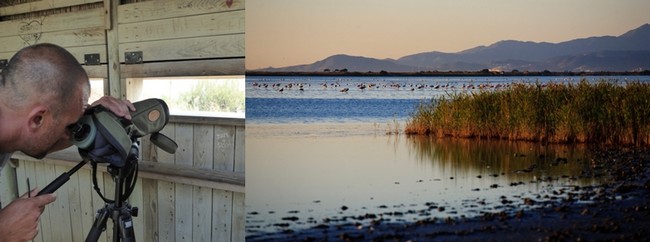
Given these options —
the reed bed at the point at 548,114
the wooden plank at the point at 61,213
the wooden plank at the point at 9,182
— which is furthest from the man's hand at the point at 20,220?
the wooden plank at the point at 9,182

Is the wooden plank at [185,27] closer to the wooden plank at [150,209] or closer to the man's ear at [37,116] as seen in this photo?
the wooden plank at [150,209]

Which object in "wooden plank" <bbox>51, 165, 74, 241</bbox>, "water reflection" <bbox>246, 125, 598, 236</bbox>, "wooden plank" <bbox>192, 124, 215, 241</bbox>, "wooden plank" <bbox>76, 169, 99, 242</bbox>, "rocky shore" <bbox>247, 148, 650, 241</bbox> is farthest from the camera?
"wooden plank" <bbox>51, 165, 74, 241</bbox>

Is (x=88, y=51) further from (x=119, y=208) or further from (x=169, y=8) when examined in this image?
(x=119, y=208)

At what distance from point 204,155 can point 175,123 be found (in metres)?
0.24

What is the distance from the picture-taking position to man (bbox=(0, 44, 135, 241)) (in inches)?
93.4

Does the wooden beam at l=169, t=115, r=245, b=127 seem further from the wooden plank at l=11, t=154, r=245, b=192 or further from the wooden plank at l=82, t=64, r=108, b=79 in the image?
the wooden plank at l=82, t=64, r=108, b=79

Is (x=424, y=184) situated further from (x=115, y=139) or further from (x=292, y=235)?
(x=115, y=139)

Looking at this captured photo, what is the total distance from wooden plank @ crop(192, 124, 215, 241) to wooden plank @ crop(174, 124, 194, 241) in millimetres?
29

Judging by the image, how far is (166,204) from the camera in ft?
11.8

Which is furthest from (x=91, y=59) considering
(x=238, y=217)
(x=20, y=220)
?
(x=20, y=220)

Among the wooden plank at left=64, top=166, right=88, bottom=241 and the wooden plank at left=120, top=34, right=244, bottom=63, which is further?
the wooden plank at left=64, top=166, right=88, bottom=241

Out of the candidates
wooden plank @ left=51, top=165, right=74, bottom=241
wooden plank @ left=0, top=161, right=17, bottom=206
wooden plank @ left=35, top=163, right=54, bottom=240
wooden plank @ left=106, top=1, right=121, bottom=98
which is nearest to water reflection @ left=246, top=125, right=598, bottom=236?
wooden plank @ left=106, top=1, right=121, bottom=98

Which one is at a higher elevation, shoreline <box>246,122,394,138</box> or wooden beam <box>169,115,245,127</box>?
shoreline <box>246,122,394,138</box>

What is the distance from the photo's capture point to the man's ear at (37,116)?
2420mm
